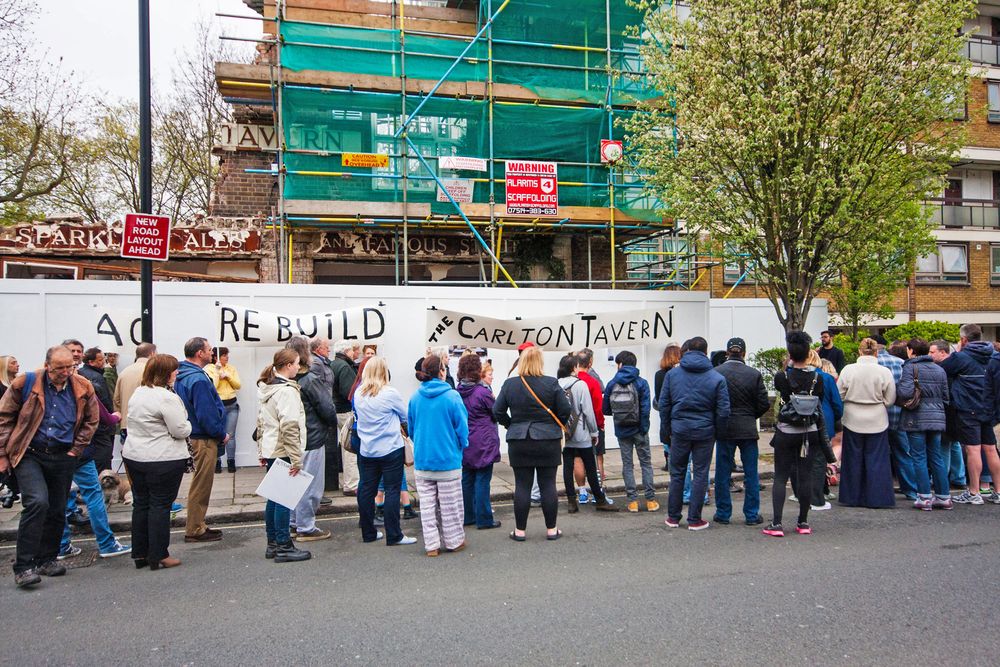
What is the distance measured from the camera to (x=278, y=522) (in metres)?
6.18

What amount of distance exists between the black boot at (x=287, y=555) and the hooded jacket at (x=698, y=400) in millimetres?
3699

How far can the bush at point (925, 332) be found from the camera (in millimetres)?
20891

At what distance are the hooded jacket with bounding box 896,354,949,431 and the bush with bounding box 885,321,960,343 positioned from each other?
1432cm

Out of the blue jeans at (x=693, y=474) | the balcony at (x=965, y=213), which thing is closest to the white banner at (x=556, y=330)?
the blue jeans at (x=693, y=474)

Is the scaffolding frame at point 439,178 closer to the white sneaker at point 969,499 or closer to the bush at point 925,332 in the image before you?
the white sneaker at point 969,499

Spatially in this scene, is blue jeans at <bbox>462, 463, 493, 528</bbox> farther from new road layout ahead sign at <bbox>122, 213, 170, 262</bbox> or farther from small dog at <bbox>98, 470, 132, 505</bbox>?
new road layout ahead sign at <bbox>122, 213, 170, 262</bbox>

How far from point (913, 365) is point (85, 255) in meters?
14.7

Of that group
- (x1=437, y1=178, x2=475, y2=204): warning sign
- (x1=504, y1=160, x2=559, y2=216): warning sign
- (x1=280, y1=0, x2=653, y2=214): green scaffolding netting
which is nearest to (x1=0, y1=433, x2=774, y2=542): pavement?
(x1=504, y1=160, x2=559, y2=216): warning sign

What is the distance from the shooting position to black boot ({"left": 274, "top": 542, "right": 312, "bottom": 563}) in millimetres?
6203

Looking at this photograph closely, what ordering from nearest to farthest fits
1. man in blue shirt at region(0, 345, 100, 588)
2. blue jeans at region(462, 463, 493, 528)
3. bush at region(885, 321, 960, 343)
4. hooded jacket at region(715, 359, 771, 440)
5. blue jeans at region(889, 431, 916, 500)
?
man in blue shirt at region(0, 345, 100, 588)
hooded jacket at region(715, 359, 771, 440)
blue jeans at region(462, 463, 493, 528)
blue jeans at region(889, 431, 916, 500)
bush at region(885, 321, 960, 343)

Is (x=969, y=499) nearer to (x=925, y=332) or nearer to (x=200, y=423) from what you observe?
(x=200, y=423)

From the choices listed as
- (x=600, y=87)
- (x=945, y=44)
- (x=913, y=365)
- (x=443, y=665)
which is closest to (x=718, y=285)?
(x=600, y=87)

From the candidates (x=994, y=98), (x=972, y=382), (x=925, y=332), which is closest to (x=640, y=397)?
(x=972, y=382)

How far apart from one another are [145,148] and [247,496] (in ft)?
13.9
